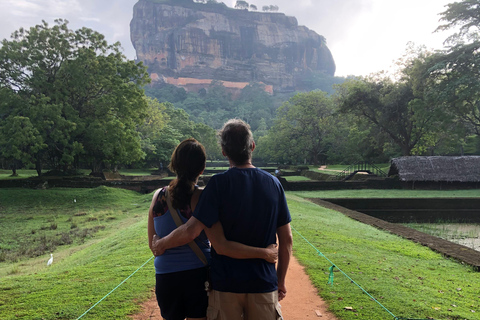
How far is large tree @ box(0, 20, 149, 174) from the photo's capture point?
20.2 m

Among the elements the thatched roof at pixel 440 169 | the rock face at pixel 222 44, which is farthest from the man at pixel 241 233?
the rock face at pixel 222 44

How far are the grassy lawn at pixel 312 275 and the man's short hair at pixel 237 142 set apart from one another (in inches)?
97.9

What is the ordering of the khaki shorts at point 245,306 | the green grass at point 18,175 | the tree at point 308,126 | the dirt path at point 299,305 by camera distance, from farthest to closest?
the tree at point 308,126
the green grass at point 18,175
the dirt path at point 299,305
the khaki shorts at point 245,306

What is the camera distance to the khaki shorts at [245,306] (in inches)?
73.6

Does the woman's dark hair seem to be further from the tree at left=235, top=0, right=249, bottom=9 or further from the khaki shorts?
the tree at left=235, top=0, right=249, bottom=9

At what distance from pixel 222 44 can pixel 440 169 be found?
141m

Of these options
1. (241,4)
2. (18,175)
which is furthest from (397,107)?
(241,4)

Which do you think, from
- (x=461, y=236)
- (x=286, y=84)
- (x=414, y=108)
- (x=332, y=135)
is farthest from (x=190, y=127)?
(x=286, y=84)

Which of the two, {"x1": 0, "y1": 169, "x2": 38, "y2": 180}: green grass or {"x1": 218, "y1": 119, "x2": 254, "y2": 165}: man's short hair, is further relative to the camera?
{"x1": 0, "y1": 169, "x2": 38, "y2": 180}: green grass

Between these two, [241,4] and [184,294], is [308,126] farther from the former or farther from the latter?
[241,4]

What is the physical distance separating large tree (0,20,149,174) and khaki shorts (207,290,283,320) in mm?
20513

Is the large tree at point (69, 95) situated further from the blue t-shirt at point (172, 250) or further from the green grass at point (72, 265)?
the blue t-shirt at point (172, 250)

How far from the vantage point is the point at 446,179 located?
21.6m

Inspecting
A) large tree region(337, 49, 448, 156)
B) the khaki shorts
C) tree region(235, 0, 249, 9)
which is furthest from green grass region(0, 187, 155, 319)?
tree region(235, 0, 249, 9)
